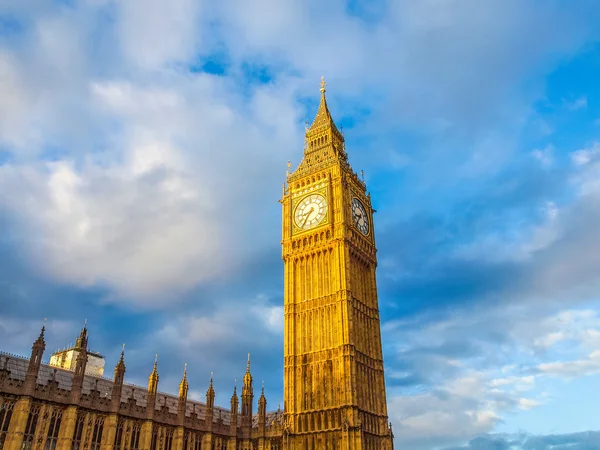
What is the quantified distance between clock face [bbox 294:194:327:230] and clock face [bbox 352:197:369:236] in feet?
17.2

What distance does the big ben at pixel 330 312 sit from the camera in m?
73.4

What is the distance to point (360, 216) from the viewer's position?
91562 millimetres

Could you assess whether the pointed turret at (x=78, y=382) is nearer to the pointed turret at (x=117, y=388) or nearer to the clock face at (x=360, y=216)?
the pointed turret at (x=117, y=388)

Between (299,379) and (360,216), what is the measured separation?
2852cm

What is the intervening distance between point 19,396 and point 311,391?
123 ft

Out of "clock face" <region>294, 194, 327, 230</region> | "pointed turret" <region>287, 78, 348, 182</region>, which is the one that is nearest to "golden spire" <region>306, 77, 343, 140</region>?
"pointed turret" <region>287, 78, 348, 182</region>

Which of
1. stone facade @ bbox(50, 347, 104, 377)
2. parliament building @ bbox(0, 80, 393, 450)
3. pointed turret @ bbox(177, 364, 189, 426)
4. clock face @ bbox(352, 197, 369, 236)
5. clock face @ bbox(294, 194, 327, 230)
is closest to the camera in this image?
parliament building @ bbox(0, 80, 393, 450)

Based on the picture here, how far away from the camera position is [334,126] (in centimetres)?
10169

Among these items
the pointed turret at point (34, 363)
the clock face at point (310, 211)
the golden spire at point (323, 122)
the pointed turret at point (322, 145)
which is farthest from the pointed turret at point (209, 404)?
the golden spire at point (323, 122)

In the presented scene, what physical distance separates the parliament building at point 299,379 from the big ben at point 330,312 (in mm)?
157

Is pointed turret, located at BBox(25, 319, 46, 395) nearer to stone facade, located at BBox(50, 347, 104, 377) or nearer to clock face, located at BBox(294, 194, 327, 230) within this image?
stone facade, located at BBox(50, 347, 104, 377)

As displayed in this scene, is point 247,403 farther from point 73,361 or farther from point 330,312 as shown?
point 73,361

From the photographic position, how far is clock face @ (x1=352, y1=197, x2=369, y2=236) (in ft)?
294

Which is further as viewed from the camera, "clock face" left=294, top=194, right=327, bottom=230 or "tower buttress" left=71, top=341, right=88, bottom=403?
"clock face" left=294, top=194, right=327, bottom=230
